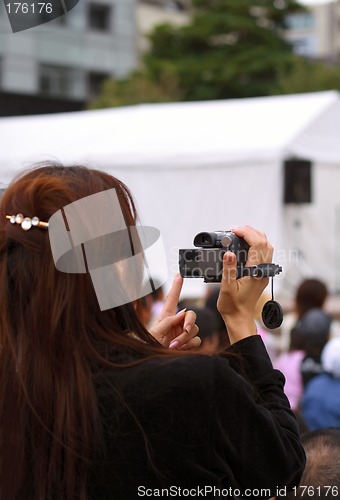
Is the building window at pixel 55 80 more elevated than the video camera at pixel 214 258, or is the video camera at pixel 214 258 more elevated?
the building window at pixel 55 80

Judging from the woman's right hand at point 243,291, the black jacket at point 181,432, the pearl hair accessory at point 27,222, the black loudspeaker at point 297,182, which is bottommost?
the black loudspeaker at point 297,182

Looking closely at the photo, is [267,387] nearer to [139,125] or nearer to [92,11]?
[139,125]

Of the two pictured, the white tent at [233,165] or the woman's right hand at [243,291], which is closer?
the woman's right hand at [243,291]

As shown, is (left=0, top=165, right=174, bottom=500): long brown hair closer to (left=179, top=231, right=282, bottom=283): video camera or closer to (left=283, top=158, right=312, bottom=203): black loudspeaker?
(left=179, top=231, right=282, bottom=283): video camera

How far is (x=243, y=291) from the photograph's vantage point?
1.35m

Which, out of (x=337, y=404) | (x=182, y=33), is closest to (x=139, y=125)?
(x=337, y=404)

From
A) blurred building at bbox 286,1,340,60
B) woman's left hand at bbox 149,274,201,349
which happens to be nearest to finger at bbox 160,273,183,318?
woman's left hand at bbox 149,274,201,349

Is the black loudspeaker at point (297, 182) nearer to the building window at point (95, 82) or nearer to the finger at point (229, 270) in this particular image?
the finger at point (229, 270)

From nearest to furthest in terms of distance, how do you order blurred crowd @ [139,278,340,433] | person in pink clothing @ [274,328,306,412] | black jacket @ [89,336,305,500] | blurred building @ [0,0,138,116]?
black jacket @ [89,336,305,500] → blurred crowd @ [139,278,340,433] → person in pink clothing @ [274,328,306,412] → blurred building @ [0,0,138,116]

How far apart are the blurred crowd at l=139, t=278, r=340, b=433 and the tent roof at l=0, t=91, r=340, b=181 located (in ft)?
5.55

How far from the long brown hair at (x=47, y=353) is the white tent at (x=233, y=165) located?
4.70 meters

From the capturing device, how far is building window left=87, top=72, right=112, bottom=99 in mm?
30812

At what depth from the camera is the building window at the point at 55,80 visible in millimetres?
28205

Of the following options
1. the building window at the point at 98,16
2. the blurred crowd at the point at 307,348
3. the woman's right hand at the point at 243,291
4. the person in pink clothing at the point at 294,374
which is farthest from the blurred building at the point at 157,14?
the woman's right hand at the point at 243,291
